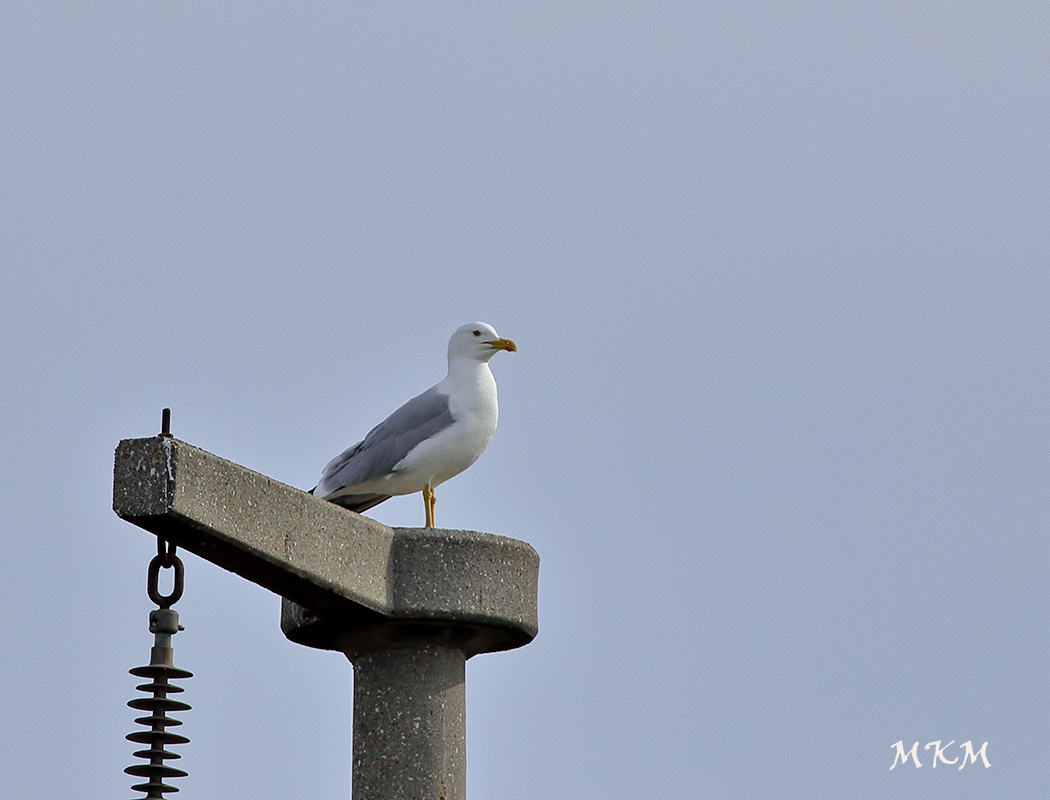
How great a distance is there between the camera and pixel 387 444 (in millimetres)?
8906

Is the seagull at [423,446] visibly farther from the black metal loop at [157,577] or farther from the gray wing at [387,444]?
the black metal loop at [157,577]

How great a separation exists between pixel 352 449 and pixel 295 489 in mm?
2923

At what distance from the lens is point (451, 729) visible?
6.61 metres

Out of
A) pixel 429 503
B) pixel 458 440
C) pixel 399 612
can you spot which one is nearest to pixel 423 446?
pixel 458 440

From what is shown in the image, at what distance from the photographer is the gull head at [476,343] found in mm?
9352

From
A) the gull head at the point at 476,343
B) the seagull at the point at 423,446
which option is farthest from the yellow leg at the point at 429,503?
the gull head at the point at 476,343

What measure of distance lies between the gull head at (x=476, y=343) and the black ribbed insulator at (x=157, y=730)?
386cm

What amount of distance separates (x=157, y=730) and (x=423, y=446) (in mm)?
3361

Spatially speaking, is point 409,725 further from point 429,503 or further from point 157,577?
point 429,503

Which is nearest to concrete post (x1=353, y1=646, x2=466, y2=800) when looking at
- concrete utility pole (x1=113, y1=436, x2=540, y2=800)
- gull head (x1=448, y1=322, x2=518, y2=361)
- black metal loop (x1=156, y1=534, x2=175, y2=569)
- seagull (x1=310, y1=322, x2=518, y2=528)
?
concrete utility pole (x1=113, y1=436, x2=540, y2=800)

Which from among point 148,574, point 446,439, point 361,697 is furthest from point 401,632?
point 446,439

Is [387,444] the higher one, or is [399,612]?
[387,444]

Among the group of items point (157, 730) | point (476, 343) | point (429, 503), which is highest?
point (476, 343)

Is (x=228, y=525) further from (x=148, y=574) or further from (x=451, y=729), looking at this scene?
(x=451, y=729)
